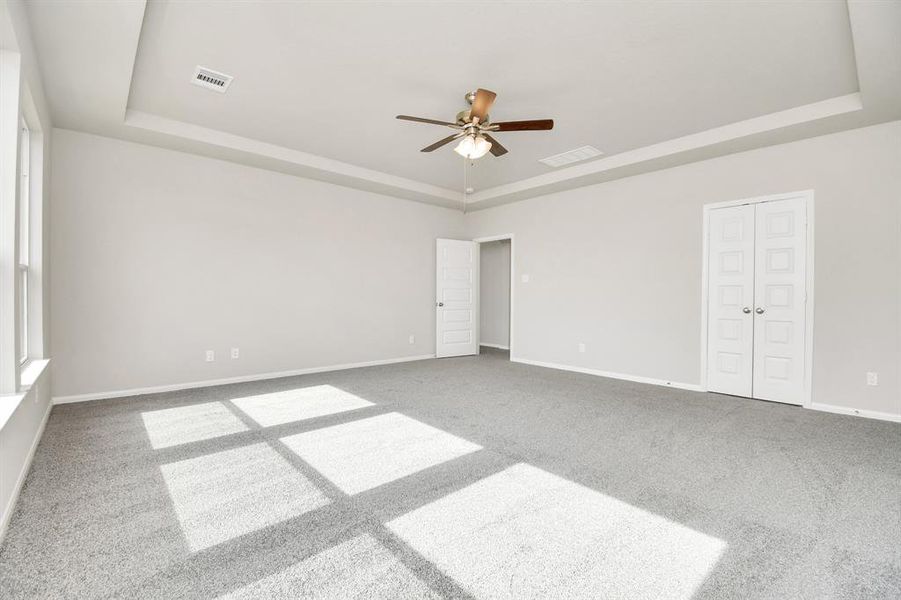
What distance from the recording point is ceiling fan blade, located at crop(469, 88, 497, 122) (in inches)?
109

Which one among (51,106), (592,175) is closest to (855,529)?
(592,175)

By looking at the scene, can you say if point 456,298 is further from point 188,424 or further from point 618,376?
point 188,424

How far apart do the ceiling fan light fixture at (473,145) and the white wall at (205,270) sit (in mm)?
2815

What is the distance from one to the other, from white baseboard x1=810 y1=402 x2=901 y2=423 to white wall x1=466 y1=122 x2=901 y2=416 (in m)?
0.03

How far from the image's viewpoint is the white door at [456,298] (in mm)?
6676

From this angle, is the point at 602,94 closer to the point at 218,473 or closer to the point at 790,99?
the point at 790,99

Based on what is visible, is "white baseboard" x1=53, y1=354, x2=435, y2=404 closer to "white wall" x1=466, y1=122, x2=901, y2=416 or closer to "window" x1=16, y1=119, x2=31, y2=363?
"window" x1=16, y1=119, x2=31, y2=363

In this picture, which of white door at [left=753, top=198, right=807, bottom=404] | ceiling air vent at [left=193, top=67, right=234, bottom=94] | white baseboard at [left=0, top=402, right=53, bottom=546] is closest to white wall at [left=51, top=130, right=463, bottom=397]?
white baseboard at [left=0, top=402, right=53, bottom=546]

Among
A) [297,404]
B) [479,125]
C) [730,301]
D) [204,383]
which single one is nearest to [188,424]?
[297,404]

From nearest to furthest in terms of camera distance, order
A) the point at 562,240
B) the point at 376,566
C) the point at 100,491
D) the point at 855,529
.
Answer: the point at 376,566 → the point at 855,529 → the point at 100,491 → the point at 562,240

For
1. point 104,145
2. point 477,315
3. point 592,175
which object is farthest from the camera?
→ point 477,315

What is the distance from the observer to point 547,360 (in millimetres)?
6000

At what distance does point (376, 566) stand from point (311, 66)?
10.4 feet

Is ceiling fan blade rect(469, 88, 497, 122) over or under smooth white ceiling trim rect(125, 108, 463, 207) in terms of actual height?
under
